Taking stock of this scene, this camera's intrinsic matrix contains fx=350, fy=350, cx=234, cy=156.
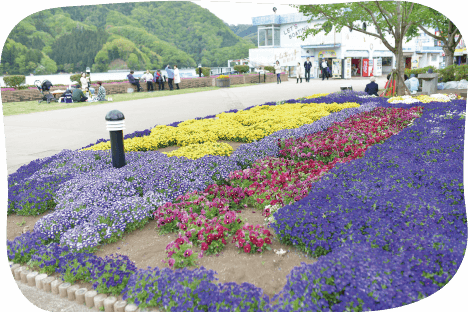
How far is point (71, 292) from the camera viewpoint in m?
2.93

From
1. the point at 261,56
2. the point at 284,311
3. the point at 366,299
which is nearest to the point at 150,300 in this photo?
the point at 284,311

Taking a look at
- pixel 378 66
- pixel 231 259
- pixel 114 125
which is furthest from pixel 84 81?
pixel 378 66

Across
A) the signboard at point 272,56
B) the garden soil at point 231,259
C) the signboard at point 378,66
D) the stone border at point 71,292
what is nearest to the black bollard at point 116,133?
the garden soil at point 231,259

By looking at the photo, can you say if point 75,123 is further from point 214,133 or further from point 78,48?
point 78,48

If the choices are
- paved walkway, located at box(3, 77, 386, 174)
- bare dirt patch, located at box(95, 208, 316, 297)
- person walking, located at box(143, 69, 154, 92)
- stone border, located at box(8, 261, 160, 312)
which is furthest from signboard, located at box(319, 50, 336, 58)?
stone border, located at box(8, 261, 160, 312)

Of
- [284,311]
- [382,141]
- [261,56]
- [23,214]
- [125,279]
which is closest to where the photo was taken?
[284,311]

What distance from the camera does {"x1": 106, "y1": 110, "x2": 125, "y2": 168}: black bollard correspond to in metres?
4.81

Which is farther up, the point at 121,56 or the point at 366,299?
the point at 121,56

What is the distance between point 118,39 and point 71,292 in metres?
3.70

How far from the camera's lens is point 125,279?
2918 mm

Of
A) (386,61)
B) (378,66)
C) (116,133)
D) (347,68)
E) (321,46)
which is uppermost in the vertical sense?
(321,46)

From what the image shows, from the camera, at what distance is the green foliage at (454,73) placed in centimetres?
1524

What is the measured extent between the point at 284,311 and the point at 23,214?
3762 mm

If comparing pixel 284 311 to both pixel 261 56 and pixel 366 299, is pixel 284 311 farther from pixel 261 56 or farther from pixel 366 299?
pixel 261 56
